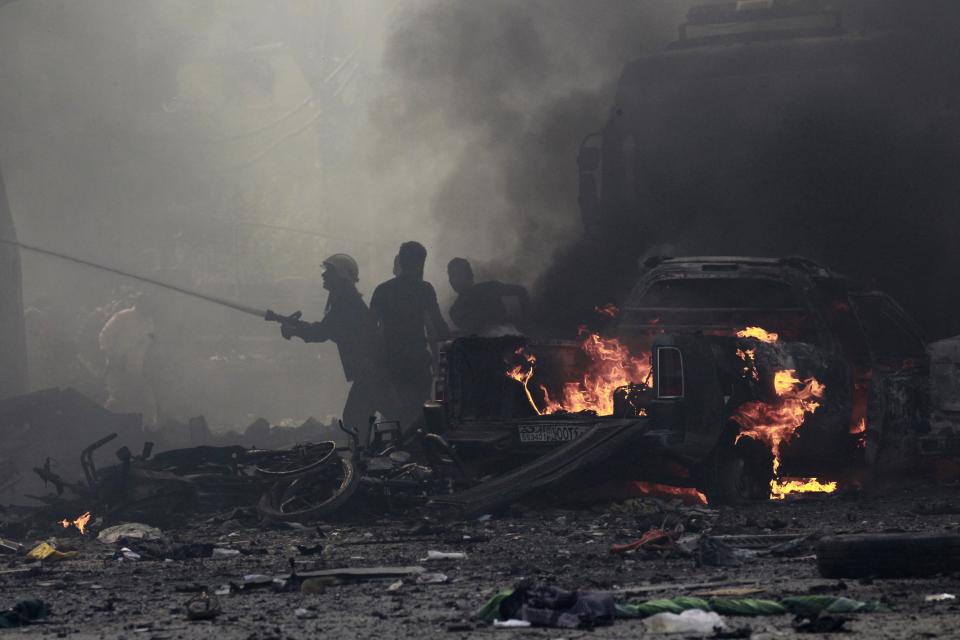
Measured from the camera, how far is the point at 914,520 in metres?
9.60

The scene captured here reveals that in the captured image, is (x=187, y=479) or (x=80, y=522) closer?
(x=80, y=522)

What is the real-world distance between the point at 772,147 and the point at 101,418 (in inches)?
359

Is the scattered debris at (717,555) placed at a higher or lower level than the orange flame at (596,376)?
lower

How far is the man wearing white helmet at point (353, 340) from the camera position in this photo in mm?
17047

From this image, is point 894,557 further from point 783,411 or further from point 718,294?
point 718,294

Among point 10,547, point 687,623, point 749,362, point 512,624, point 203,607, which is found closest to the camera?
point 687,623

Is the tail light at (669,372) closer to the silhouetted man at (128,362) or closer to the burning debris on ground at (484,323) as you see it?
the burning debris on ground at (484,323)

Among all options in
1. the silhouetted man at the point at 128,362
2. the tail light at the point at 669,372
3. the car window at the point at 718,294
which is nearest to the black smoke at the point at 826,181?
the car window at the point at 718,294

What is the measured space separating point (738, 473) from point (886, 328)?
2.35m

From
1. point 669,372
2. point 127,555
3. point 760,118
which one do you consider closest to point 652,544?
point 669,372

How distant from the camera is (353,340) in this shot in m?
17.2

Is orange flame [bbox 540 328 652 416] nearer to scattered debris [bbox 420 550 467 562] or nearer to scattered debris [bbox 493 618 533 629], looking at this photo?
scattered debris [bbox 420 550 467 562]

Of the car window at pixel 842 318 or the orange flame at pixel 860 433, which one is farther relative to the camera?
the car window at pixel 842 318

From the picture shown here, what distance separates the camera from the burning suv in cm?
1063
